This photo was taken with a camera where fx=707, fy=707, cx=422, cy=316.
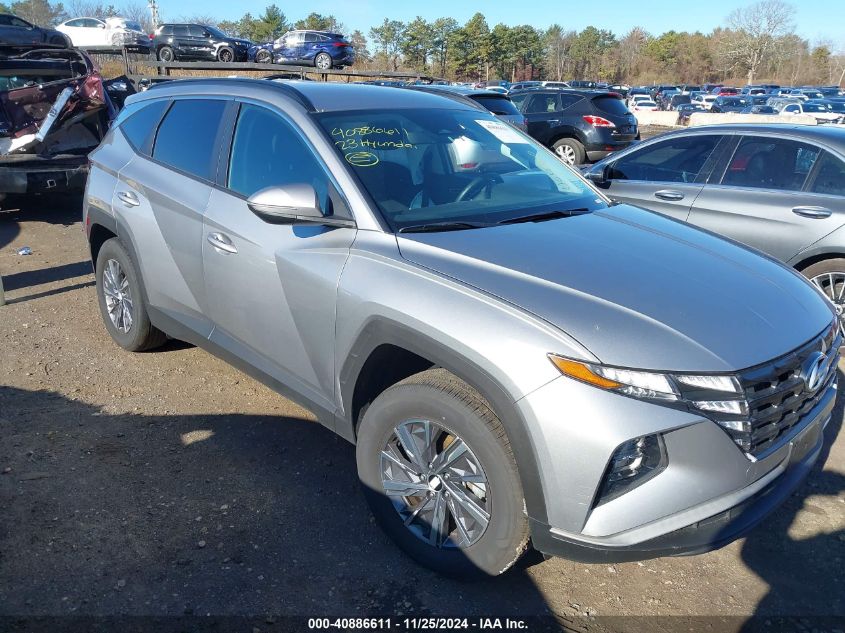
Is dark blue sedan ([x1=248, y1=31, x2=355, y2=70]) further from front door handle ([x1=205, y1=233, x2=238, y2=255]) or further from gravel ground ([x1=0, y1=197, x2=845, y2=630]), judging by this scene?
front door handle ([x1=205, y1=233, x2=238, y2=255])

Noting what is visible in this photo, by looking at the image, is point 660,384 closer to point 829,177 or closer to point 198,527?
point 198,527

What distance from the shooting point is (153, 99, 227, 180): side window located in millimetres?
3888

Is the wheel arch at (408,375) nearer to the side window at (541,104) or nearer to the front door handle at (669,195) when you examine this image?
the front door handle at (669,195)

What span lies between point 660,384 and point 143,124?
380cm

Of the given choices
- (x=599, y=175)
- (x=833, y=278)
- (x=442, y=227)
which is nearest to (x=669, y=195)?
(x=599, y=175)

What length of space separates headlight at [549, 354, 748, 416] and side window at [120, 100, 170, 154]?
3.37 m

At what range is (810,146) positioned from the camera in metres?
5.31

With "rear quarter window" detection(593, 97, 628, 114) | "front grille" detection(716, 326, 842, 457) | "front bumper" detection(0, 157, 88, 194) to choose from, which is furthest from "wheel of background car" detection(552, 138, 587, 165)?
"front grille" detection(716, 326, 842, 457)

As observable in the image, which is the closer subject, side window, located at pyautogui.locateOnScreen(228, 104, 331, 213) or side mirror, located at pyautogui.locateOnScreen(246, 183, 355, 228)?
side mirror, located at pyautogui.locateOnScreen(246, 183, 355, 228)

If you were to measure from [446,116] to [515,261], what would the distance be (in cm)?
145

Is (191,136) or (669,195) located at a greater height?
(191,136)

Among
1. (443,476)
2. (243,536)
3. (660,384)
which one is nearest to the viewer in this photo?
(660,384)

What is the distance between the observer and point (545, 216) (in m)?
3.31

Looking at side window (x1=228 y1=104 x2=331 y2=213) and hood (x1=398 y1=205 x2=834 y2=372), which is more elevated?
side window (x1=228 y1=104 x2=331 y2=213)
